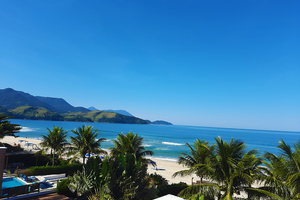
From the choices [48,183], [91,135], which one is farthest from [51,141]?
[48,183]

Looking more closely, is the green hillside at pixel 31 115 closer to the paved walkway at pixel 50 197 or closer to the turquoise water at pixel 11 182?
the turquoise water at pixel 11 182

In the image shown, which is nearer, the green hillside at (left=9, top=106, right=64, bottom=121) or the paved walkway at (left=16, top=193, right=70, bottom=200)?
the paved walkway at (left=16, top=193, right=70, bottom=200)

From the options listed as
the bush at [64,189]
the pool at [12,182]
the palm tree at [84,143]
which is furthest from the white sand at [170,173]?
the pool at [12,182]

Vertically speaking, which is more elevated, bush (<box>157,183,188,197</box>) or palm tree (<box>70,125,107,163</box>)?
palm tree (<box>70,125,107,163</box>)

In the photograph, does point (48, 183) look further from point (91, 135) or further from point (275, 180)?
point (275, 180)

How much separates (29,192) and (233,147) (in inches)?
440

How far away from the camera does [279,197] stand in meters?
6.21

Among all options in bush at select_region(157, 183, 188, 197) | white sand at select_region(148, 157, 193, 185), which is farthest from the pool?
white sand at select_region(148, 157, 193, 185)

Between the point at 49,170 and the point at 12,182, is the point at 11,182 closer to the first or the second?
the point at 12,182

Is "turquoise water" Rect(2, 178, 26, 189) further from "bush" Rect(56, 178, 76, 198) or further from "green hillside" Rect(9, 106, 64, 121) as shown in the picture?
"green hillside" Rect(9, 106, 64, 121)

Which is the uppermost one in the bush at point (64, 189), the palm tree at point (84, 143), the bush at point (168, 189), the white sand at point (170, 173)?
the palm tree at point (84, 143)

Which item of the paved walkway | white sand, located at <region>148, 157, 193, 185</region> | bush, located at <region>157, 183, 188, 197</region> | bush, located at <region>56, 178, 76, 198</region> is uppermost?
bush, located at <region>56, 178, 76, 198</region>

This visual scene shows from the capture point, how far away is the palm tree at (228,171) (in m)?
7.25

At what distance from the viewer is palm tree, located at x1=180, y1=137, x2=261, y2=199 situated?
23.8ft
